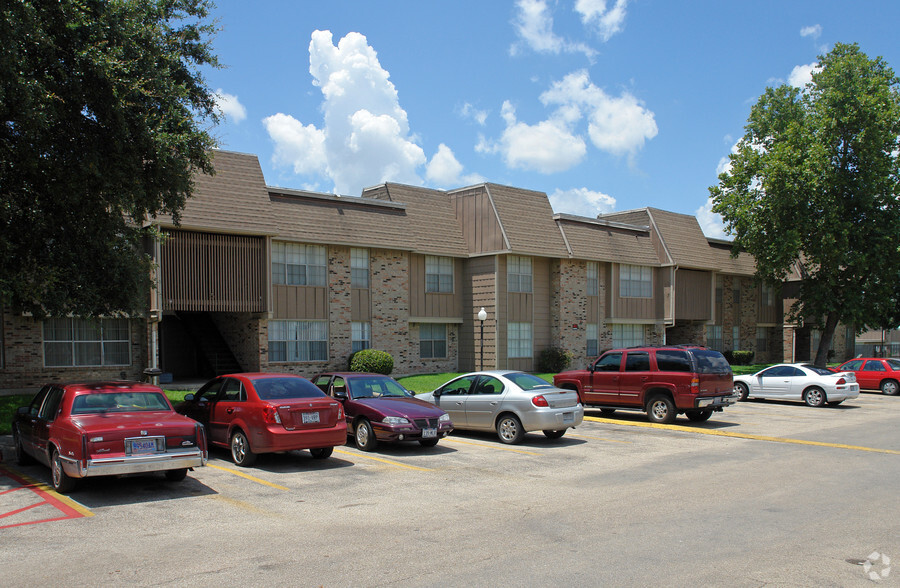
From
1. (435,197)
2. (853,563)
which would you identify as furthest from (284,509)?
(435,197)

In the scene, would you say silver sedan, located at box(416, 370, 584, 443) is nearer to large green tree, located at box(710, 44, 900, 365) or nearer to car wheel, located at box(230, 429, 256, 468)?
car wheel, located at box(230, 429, 256, 468)

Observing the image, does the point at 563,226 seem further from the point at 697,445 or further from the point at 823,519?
the point at 823,519

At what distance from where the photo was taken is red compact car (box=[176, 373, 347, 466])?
11.5 metres

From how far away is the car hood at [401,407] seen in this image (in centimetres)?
1344

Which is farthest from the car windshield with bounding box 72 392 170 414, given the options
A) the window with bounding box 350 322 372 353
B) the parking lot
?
the window with bounding box 350 322 372 353

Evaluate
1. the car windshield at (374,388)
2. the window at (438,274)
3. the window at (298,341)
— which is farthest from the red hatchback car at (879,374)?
the car windshield at (374,388)

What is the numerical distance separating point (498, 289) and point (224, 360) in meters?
11.3

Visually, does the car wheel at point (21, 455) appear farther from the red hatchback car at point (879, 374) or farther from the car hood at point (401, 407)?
the red hatchback car at point (879, 374)

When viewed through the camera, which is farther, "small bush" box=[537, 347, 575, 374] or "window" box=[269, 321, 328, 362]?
"small bush" box=[537, 347, 575, 374]

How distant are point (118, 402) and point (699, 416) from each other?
→ 1418 cm

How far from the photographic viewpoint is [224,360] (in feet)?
89.5

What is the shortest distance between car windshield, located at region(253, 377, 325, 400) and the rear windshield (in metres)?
9.76

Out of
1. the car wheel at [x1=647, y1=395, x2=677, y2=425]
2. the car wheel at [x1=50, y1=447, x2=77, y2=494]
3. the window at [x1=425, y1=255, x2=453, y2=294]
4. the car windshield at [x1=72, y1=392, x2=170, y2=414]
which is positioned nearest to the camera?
the car wheel at [x1=50, y1=447, x2=77, y2=494]

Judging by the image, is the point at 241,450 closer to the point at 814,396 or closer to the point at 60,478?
the point at 60,478
